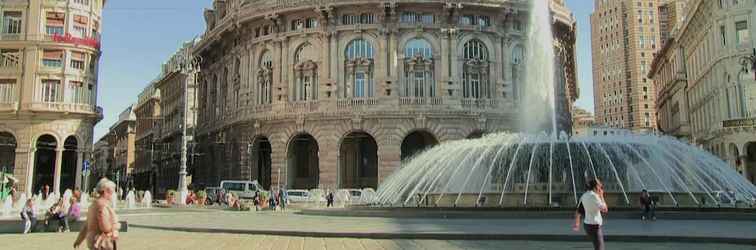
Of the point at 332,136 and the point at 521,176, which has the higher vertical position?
the point at 332,136

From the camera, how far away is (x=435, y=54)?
152 feet

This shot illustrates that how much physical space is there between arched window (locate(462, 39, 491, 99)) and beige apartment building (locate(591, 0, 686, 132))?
3418 inches

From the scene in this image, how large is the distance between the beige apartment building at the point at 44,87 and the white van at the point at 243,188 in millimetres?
13938

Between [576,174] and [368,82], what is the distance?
87.9ft

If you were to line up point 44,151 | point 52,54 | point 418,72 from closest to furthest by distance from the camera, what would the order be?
point 418,72, point 52,54, point 44,151

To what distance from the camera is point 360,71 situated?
46469 millimetres

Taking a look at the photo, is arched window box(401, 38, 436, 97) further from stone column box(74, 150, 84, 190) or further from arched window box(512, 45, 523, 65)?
stone column box(74, 150, 84, 190)

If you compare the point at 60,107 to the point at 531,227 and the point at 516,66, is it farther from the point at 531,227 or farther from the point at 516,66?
the point at 531,227

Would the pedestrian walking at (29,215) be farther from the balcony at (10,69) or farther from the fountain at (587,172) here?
the balcony at (10,69)

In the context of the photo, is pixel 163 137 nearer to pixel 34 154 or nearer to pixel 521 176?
pixel 34 154

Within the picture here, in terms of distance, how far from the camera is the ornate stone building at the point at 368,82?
44969mm

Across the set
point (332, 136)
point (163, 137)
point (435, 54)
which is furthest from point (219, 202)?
point (163, 137)

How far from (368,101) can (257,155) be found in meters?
10.1

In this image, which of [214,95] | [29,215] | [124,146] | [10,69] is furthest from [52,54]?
[124,146]
